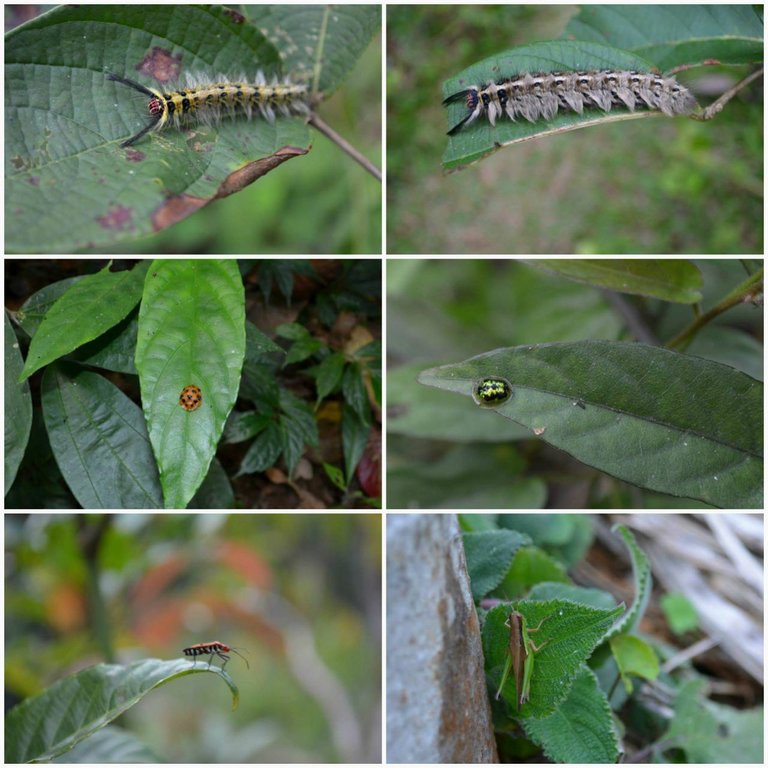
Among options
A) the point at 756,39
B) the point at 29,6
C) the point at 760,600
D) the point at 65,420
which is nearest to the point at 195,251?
the point at 29,6

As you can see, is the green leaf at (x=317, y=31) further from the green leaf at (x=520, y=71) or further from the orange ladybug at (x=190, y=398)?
the orange ladybug at (x=190, y=398)

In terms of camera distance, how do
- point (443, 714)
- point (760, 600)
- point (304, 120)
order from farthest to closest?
point (760, 600), point (304, 120), point (443, 714)

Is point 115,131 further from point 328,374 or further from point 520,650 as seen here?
point 520,650

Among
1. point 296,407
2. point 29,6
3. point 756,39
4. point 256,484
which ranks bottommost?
point 256,484

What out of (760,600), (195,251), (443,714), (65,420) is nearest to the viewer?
(443,714)

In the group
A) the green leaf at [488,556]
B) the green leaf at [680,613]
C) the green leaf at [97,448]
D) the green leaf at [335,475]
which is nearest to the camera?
the green leaf at [488,556]

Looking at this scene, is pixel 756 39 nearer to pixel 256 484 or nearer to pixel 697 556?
pixel 697 556

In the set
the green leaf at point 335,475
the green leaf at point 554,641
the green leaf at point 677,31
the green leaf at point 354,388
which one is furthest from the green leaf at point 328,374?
the green leaf at point 677,31
